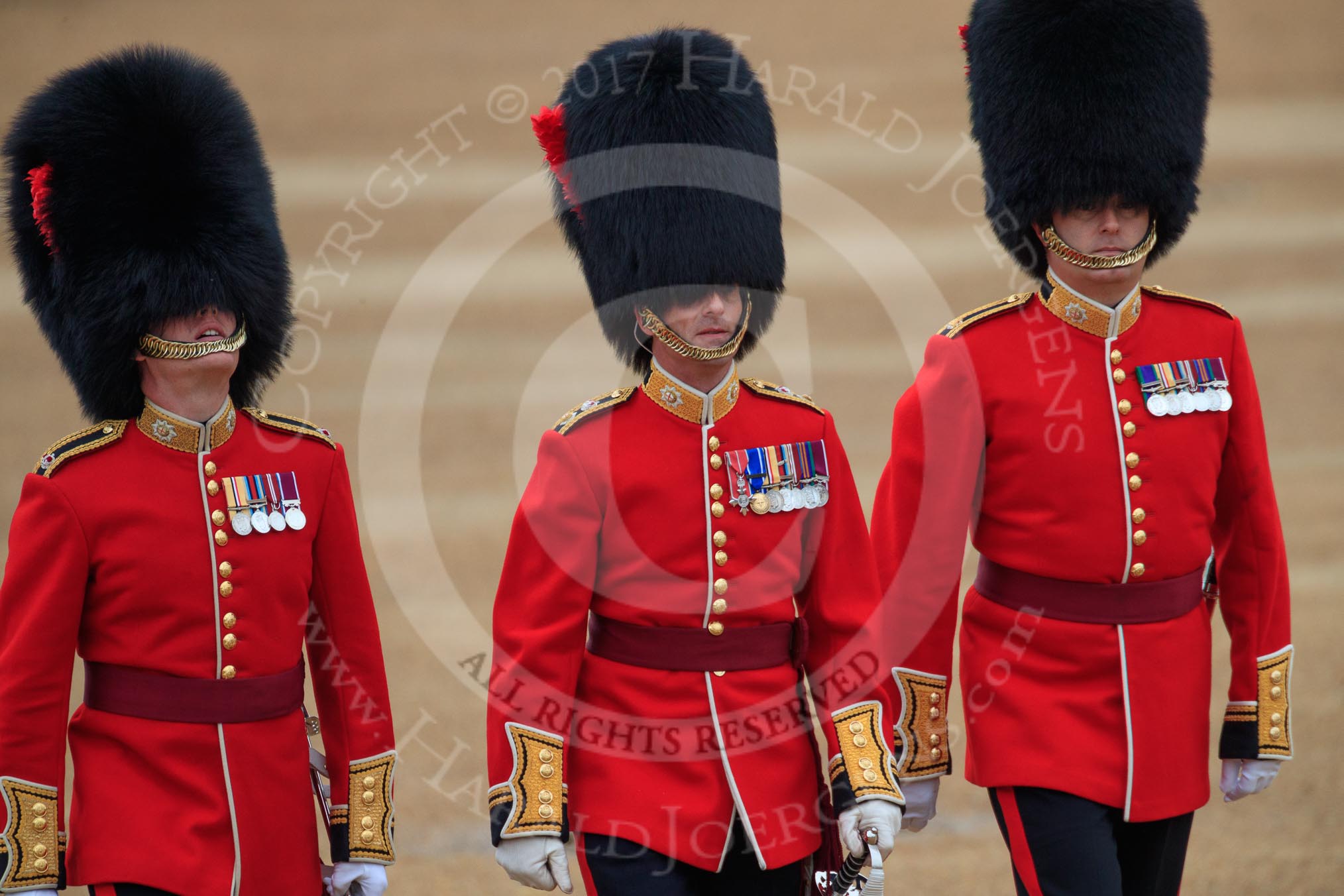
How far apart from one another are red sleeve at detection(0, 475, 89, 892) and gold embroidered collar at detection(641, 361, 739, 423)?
85 cm

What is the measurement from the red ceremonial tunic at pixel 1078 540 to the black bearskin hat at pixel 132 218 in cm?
106

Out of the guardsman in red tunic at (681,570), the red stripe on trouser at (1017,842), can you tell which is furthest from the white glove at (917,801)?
the guardsman in red tunic at (681,570)

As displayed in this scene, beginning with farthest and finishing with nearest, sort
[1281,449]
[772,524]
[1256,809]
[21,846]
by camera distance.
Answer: [1281,449] → [1256,809] → [772,524] → [21,846]

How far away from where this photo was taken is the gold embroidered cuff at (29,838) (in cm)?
239

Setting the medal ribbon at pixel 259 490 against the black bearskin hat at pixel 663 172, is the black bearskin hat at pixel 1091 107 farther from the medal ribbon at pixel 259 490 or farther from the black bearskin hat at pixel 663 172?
the medal ribbon at pixel 259 490

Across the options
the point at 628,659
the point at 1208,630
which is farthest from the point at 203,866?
the point at 1208,630

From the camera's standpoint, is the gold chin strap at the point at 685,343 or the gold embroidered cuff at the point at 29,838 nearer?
the gold embroidered cuff at the point at 29,838

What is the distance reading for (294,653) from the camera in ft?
8.55

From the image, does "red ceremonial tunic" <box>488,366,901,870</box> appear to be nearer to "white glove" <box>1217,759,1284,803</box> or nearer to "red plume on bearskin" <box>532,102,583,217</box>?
"red plume on bearskin" <box>532,102,583,217</box>

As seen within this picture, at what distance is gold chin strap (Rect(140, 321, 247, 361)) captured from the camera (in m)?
2.50

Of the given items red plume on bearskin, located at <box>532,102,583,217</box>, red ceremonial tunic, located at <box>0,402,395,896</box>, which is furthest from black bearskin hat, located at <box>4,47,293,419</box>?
red plume on bearskin, located at <box>532,102,583,217</box>

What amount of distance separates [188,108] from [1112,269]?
4.78ft

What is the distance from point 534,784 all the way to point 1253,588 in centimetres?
124

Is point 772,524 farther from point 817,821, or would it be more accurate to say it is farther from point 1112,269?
point 1112,269
